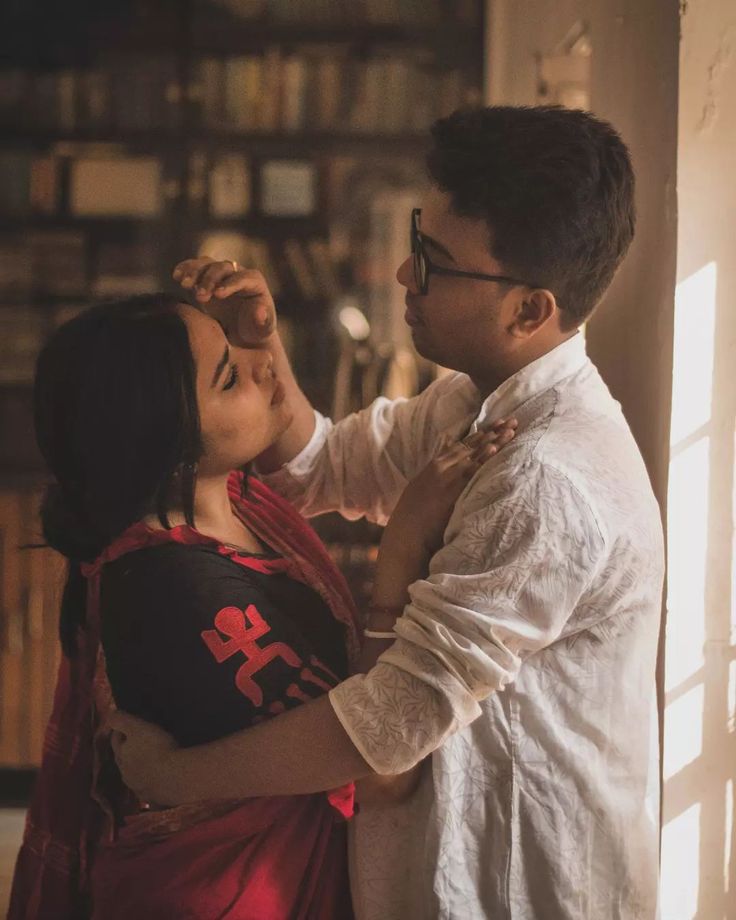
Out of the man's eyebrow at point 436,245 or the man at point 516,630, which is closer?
the man at point 516,630

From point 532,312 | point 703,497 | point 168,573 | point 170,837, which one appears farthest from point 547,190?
point 170,837

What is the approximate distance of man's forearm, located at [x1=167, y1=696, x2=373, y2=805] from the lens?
1101 millimetres

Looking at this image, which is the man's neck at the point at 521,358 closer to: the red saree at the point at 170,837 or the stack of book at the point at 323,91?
the red saree at the point at 170,837

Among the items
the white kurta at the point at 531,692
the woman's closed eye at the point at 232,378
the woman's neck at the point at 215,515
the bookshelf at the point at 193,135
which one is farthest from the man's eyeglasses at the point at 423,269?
the bookshelf at the point at 193,135

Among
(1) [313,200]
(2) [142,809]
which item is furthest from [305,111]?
(2) [142,809]

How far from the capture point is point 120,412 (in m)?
1.25

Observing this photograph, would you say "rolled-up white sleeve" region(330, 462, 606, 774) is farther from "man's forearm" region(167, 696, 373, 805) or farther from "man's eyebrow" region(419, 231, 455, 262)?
"man's eyebrow" region(419, 231, 455, 262)

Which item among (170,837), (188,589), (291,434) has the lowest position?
(170,837)

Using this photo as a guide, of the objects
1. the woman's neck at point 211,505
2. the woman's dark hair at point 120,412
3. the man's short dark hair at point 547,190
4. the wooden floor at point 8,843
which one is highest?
the man's short dark hair at point 547,190

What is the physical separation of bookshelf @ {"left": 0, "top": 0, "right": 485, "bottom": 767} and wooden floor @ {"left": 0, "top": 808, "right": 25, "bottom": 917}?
1126 millimetres

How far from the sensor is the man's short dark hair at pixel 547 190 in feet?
3.96

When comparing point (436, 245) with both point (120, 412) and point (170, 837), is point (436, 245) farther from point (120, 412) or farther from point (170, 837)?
point (170, 837)

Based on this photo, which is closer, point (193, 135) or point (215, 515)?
point (215, 515)

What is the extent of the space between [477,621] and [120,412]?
49cm
